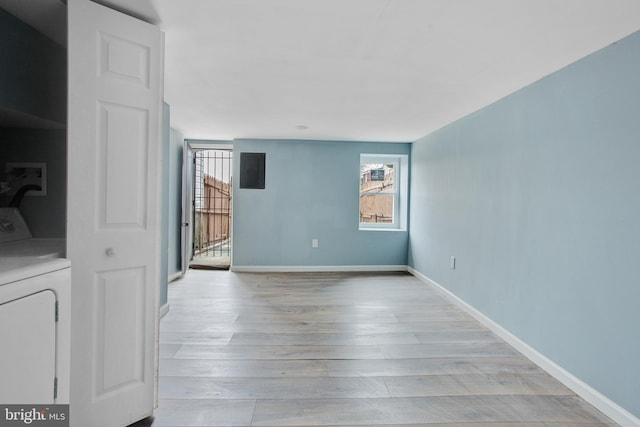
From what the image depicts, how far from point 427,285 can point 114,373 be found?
3567mm

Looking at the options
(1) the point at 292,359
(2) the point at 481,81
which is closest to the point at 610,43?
(2) the point at 481,81

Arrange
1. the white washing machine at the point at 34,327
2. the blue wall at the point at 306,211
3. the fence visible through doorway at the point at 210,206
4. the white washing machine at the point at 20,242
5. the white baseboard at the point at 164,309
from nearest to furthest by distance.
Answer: the white washing machine at the point at 34,327, the white washing machine at the point at 20,242, the white baseboard at the point at 164,309, the blue wall at the point at 306,211, the fence visible through doorway at the point at 210,206

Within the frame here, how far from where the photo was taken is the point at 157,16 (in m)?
1.50

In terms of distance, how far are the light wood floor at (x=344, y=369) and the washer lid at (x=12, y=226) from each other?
3.73 ft

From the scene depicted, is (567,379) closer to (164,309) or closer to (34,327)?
(34,327)

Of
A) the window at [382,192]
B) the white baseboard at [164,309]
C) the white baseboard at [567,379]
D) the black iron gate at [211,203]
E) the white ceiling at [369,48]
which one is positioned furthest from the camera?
the black iron gate at [211,203]

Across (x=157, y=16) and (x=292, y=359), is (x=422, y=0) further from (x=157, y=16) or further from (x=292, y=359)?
(x=292, y=359)

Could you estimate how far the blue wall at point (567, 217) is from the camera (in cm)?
157

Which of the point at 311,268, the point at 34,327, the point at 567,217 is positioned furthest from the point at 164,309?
the point at 567,217

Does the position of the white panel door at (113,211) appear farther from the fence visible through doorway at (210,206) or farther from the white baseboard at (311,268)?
the fence visible through doorway at (210,206)

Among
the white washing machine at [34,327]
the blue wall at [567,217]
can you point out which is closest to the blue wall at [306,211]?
the blue wall at [567,217]

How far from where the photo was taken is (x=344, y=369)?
2.00m

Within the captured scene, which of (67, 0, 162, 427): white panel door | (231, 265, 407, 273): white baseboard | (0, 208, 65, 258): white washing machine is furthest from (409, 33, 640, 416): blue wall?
(0, 208, 65, 258): white washing machine

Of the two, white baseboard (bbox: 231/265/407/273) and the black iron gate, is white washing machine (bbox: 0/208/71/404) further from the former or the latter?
the black iron gate
